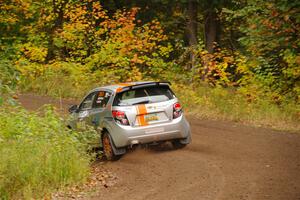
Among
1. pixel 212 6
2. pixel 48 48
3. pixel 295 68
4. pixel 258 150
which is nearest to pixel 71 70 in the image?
pixel 48 48

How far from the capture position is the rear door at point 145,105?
12.7m

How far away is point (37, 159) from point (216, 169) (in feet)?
11.5

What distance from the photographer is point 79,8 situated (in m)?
28.3

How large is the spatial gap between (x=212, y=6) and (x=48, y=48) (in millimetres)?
9965

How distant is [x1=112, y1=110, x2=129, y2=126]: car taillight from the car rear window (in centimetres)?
24

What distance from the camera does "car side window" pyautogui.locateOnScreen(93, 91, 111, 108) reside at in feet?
43.7

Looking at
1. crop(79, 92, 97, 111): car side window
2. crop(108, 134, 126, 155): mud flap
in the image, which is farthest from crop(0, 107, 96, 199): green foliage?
crop(79, 92, 97, 111): car side window

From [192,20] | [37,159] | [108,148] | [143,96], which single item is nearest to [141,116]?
[143,96]

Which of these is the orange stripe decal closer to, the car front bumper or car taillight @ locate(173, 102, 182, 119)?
the car front bumper

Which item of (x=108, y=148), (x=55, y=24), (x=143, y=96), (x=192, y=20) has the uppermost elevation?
(x=143, y=96)

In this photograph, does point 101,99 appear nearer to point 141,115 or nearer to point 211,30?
point 141,115

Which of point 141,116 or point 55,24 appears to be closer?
point 141,116

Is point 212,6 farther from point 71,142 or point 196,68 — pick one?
point 71,142

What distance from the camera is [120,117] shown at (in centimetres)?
1267
